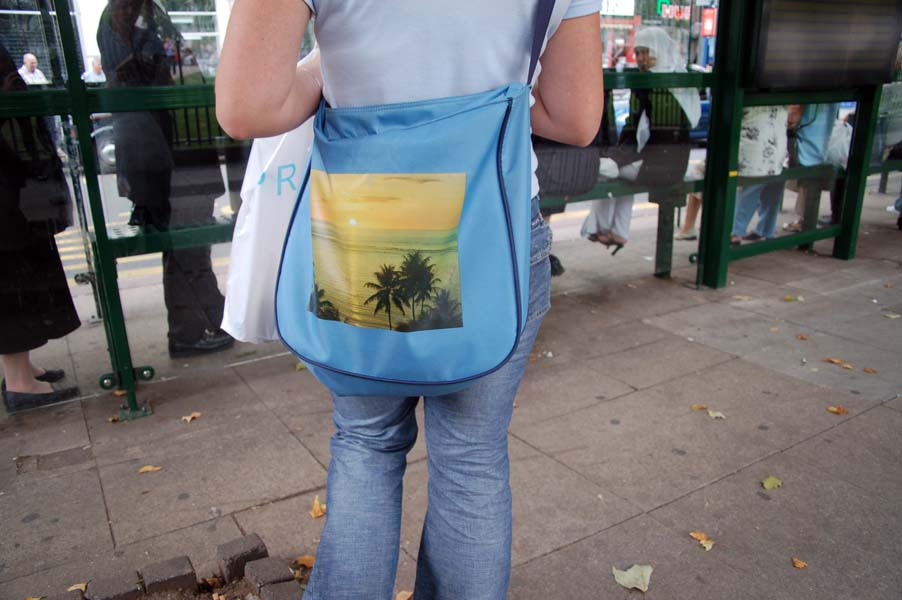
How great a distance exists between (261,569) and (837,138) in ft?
18.7

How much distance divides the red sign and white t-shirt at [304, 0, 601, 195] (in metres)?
4.00

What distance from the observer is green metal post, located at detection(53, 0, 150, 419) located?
3.24 m

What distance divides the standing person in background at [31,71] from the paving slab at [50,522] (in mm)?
1696

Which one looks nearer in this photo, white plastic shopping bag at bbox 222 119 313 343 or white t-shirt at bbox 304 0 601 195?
white t-shirt at bbox 304 0 601 195

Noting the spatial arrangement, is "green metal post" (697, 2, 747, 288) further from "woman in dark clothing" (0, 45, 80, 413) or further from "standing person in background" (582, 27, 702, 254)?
"woman in dark clothing" (0, 45, 80, 413)

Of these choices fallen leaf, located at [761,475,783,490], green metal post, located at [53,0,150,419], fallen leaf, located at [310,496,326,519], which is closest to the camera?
fallen leaf, located at [310,496,326,519]

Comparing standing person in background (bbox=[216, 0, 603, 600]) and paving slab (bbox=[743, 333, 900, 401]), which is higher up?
standing person in background (bbox=[216, 0, 603, 600])

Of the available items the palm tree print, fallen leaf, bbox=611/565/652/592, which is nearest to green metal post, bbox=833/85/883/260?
fallen leaf, bbox=611/565/652/592

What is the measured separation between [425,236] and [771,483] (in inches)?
87.2

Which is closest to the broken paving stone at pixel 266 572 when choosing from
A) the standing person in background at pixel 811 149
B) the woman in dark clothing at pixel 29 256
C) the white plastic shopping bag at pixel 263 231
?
the white plastic shopping bag at pixel 263 231

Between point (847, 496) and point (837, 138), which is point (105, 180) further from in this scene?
point (837, 138)

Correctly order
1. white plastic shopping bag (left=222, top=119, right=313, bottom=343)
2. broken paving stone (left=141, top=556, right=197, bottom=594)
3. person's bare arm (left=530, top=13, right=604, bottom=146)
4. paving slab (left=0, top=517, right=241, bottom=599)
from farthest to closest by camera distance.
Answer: paving slab (left=0, top=517, right=241, bottom=599), broken paving stone (left=141, top=556, right=197, bottom=594), white plastic shopping bag (left=222, top=119, right=313, bottom=343), person's bare arm (left=530, top=13, right=604, bottom=146)

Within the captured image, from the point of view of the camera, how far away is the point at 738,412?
361 centimetres

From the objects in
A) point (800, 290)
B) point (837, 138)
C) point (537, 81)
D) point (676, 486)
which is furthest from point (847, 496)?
point (837, 138)
